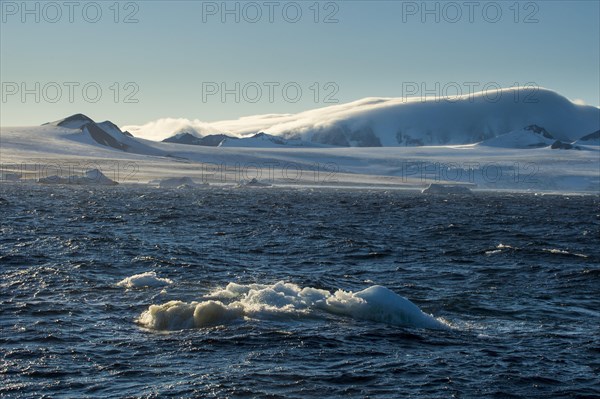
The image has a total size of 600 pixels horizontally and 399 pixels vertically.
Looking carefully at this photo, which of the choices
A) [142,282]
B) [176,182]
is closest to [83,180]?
[176,182]

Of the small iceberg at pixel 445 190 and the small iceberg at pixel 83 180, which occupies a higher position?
the small iceberg at pixel 83 180

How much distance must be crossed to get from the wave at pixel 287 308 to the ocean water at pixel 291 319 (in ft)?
0.15

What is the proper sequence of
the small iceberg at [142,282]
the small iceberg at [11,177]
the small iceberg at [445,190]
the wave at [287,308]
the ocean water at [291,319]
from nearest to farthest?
the ocean water at [291,319], the wave at [287,308], the small iceberg at [142,282], the small iceberg at [445,190], the small iceberg at [11,177]

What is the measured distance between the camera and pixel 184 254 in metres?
33.8

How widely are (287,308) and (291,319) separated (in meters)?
0.74

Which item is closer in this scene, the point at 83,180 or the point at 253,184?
the point at 83,180

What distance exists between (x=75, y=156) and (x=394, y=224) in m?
126

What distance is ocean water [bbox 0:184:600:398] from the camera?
15719 millimetres

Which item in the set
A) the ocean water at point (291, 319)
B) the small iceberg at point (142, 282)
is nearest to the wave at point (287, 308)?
the ocean water at point (291, 319)

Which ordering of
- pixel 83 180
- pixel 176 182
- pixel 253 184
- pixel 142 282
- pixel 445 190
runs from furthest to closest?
pixel 253 184 → pixel 176 182 → pixel 445 190 → pixel 83 180 → pixel 142 282

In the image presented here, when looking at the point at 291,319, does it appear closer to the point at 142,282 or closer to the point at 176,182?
the point at 142,282

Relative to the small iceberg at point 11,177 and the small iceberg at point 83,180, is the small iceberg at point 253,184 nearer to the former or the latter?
the small iceberg at point 83,180

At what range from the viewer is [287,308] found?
21.2 metres

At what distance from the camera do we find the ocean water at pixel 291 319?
619 inches
